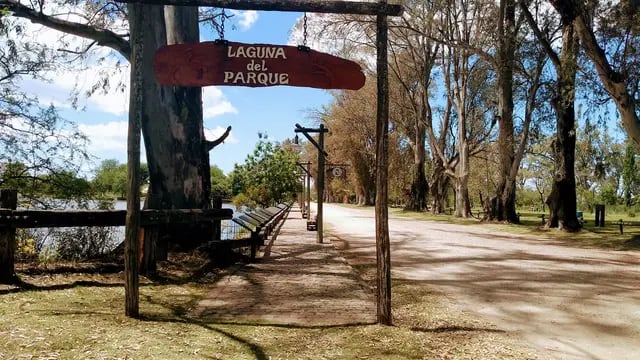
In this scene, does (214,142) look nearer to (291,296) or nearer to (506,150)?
(291,296)

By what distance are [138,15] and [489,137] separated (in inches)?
1426

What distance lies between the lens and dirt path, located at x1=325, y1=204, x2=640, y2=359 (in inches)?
189

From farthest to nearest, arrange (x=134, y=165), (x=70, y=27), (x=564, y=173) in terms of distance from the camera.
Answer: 1. (x=564, y=173)
2. (x=70, y=27)
3. (x=134, y=165)

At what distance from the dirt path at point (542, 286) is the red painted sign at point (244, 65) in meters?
3.38

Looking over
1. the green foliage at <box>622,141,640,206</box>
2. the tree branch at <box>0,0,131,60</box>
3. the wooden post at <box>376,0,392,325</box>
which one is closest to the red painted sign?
the wooden post at <box>376,0,392,325</box>

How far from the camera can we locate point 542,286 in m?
7.53

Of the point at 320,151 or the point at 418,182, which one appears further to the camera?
the point at 418,182

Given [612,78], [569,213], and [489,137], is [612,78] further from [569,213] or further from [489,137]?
[489,137]

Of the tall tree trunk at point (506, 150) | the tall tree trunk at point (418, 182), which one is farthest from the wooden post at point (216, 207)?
the tall tree trunk at point (418, 182)

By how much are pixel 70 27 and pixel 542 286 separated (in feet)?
28.3

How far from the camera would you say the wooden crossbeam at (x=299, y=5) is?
4793mm

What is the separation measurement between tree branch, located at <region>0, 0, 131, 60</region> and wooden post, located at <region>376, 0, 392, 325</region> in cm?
529

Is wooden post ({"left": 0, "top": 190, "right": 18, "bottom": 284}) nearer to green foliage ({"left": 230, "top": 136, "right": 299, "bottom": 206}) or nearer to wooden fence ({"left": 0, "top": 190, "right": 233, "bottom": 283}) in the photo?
wooden fence ({"left": 0, "top": 190, "right": 233, "bottom": 283})

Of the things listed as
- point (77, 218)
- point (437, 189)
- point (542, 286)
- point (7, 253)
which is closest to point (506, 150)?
point (437, 189)
